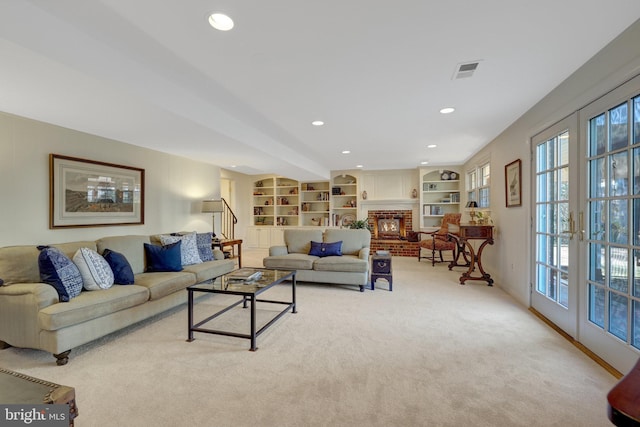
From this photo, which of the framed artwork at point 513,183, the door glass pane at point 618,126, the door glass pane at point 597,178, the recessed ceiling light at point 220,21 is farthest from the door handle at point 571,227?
the recessed ceiling light at point 220,21

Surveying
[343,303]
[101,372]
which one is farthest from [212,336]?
[343,303]

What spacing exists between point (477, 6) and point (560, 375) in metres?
2.49

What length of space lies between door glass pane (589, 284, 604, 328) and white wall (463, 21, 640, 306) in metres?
1.12

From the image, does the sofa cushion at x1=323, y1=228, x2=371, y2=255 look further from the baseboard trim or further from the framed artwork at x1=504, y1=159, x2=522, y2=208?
the baseboard trim

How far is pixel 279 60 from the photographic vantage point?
2.23 metres

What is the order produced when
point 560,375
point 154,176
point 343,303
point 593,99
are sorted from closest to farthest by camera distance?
point 560,375 → point 593,99 → point 343,303 → point 154,176

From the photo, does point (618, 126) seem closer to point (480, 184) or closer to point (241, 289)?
point (241, 289)

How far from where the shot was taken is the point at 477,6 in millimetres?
1655

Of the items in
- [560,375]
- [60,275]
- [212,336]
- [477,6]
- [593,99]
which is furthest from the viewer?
[212,336]

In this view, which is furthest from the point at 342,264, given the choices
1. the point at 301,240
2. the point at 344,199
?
the point at 344,199

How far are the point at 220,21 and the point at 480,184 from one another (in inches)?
214

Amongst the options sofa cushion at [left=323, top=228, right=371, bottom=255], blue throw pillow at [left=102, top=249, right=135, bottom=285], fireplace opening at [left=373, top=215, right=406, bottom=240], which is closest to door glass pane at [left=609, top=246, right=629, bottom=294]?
sofa cushion at [left=323, top=228, right=371, bottom=255]

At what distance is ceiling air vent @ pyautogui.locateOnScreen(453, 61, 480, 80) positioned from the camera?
90.7 inches

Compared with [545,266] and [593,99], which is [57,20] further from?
[545,266]
